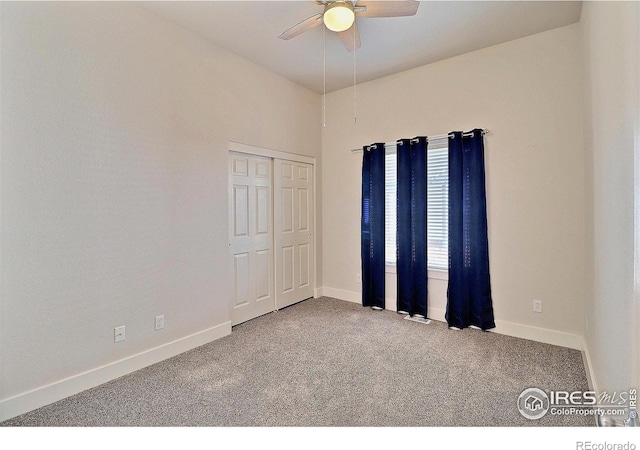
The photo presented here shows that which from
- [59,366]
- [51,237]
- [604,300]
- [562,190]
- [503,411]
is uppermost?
[562,190]

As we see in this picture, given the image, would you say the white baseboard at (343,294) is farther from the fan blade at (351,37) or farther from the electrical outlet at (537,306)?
the fan blade at (351,37)

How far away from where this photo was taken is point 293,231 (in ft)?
13.7

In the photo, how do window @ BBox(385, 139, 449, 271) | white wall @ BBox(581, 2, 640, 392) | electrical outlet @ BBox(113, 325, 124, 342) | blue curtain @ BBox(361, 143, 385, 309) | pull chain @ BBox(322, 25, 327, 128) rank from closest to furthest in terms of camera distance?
white wall @ BBox(581, 2, 640, 392), electrical outlet @ BBox(113, 325, 124, 342), pull chain @ BBox(322, 25, 327, 128), window @ BBox(385, 139, 449, 271), blue curtain @ BBox(361, 143, 385, 309)

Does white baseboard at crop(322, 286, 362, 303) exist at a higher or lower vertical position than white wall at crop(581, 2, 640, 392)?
lower

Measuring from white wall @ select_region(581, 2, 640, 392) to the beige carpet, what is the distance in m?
0.56

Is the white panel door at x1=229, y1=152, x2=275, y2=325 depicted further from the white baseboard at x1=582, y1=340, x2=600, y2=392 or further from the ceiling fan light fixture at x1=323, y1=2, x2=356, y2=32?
the white baseboard at x1=582, y1=340, x2=600, y2=392

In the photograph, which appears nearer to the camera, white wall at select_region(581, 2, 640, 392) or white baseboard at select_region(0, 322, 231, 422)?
white wall at select_region(581, 2, 640, 392)

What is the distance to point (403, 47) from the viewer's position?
3.18 meters

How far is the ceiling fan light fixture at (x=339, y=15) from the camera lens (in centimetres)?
202

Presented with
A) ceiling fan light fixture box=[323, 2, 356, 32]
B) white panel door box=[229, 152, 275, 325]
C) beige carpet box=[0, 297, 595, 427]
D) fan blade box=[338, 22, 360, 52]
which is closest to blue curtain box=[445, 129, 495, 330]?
beige carpet box=[0, 297, 595, 427]

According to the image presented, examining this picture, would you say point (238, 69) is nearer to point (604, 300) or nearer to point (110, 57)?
point (110, 57)

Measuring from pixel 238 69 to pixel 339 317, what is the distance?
3003mm

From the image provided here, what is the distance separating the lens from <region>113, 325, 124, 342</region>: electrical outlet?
7.91 ft
